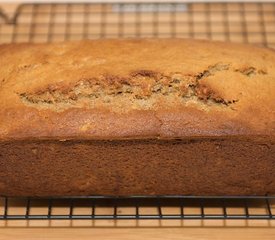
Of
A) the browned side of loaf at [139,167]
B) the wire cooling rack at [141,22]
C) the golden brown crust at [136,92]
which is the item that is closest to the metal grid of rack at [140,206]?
the browned side of loaf at [139,167]

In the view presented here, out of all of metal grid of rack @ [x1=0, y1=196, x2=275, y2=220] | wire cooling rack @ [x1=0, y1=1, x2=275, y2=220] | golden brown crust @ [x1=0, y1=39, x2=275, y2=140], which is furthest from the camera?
wire cooling rack @ [x1=0, y1=1, x2=275, y2=220]

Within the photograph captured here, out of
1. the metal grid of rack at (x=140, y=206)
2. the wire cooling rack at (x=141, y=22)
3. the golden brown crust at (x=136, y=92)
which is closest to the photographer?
the golden brown crust at (x=136, y=92)


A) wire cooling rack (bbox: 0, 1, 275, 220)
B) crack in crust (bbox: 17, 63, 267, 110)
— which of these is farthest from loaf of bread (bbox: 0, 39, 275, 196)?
wire cooling rack (bbox: 0, 1, 275, 220)

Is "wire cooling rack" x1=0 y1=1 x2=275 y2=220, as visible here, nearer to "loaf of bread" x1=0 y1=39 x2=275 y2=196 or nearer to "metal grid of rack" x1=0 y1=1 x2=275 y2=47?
"metal grid of rack" x1=0 y1=1 x2=275 y2=47

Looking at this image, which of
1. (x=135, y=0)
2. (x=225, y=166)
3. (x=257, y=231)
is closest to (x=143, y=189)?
(x=225, y=166)

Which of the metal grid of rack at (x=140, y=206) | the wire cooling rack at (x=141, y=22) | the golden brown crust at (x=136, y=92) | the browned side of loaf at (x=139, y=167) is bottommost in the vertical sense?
the metal grid of rack at (x=140, y=206)

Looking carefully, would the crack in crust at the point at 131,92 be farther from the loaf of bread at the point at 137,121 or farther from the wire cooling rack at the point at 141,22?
the wire cooling rack at the point at 141,22

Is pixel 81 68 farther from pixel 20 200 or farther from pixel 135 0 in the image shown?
pixel 135 0

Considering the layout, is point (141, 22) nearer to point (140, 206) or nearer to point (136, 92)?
point (136, 92)
